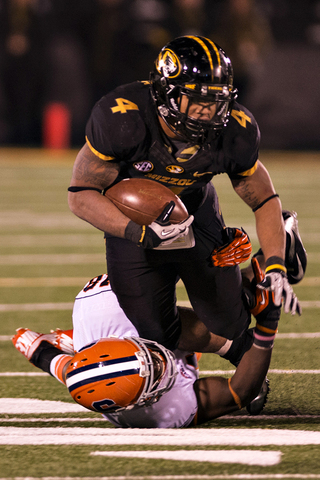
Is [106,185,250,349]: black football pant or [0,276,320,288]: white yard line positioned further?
[0,276,320,288]: white yard line

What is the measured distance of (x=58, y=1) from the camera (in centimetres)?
1407

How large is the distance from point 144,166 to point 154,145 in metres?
0.09

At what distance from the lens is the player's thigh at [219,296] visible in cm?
305

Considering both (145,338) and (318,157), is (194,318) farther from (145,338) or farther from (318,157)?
(318,157)

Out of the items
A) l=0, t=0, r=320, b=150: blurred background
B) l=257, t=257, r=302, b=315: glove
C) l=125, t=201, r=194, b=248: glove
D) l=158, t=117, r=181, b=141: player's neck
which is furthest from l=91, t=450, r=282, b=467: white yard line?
l=0, t=0, r=320, b=150: blurred background

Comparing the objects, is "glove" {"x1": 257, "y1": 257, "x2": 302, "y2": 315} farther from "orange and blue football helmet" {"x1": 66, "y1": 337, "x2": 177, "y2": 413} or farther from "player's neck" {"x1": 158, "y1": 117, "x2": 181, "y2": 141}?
"player's neck" {"x1": 158, "y1": 117, "x2": 181, "y2": 141}

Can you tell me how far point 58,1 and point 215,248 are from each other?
473 inches

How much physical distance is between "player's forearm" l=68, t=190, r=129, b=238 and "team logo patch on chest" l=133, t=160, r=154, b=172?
18cm

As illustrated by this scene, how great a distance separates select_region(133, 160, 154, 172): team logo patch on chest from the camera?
2.89 m

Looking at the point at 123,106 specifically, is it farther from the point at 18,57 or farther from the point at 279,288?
the point at 18,57

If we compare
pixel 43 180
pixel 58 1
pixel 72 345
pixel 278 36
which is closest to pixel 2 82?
pixel 58 1

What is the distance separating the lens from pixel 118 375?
2.58 metres

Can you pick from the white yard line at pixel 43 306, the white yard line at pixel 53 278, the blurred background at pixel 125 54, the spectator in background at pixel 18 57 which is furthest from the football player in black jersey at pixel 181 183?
the spectator in background at pixel 18 57

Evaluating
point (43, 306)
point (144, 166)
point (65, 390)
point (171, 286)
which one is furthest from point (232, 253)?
point (43, 306)
